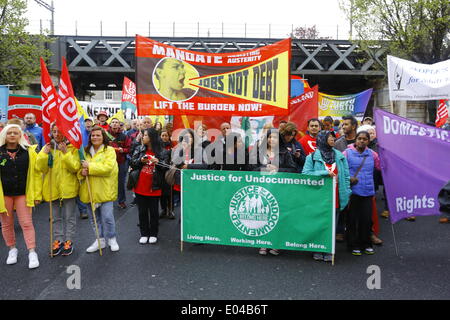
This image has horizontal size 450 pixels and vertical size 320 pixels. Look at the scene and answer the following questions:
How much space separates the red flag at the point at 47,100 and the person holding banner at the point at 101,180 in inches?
22.0

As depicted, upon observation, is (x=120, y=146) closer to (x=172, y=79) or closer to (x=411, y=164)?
(x=172, y=79)

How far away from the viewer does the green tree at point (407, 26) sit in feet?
53.0

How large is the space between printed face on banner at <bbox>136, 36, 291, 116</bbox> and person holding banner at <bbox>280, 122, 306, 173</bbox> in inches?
10.3

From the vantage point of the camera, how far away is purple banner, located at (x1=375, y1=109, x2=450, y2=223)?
477 cm

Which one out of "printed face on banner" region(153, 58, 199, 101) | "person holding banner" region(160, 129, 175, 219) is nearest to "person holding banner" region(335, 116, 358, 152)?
"printed face on banner" region(153, 58, 199, 101)

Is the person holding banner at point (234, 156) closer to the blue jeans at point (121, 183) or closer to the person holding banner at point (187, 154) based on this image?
the person holding banner at point (187, 154)

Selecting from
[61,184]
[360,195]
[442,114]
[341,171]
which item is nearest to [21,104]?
[61,184]

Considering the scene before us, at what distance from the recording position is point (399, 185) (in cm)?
479

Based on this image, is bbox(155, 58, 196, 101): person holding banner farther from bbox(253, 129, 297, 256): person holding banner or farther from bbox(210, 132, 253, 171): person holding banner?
bbox(253, 129, 297, 256): person holding banner

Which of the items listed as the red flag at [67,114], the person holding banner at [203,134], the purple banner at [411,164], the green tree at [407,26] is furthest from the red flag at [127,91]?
the green tree at [407,26]

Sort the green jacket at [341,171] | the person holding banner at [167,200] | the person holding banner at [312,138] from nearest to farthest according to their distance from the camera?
the green jacket at [341,171] → the person holding banner at [312,138] → the person holding banner at [167,200]

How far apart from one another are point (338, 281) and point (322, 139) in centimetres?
185

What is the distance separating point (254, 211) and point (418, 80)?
419cm

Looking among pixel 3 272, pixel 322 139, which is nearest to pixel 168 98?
pixel 322 139
